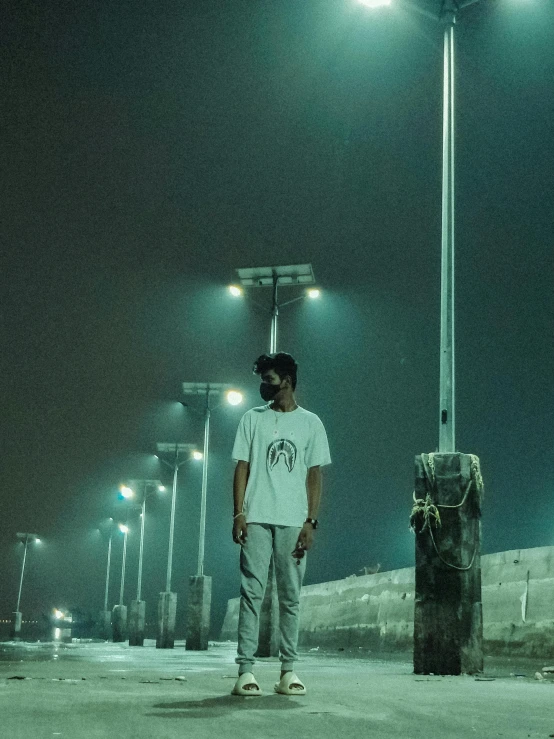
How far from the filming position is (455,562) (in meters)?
8.95

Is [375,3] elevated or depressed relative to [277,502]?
elevated

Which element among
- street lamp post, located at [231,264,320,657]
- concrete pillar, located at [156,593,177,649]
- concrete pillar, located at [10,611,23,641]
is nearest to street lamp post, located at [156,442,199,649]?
concrete pillar, located at [156,593,177,649]

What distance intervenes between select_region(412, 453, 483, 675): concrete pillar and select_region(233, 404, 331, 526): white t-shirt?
3.46 metres

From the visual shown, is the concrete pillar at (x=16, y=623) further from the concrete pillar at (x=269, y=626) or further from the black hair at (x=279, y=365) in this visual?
the black hair at (x=279, y=365)

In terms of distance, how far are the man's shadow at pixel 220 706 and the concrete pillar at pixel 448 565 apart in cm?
355

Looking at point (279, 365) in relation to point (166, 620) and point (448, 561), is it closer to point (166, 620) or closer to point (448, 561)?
point (448, 561)

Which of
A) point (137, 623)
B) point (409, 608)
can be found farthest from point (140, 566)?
point (409, 608)

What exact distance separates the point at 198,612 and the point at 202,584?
0.91 meters

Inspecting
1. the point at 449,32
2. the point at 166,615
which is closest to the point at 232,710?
the point at 449,32

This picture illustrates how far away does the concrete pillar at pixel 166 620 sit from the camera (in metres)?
35.0

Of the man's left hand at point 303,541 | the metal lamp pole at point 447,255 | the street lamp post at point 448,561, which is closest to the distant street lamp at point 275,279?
the metal lamp pole at point 447,255

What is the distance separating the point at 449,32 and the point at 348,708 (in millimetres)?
9252

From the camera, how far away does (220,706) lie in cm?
501

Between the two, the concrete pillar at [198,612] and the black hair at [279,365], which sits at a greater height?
the black hair at [279,365]
